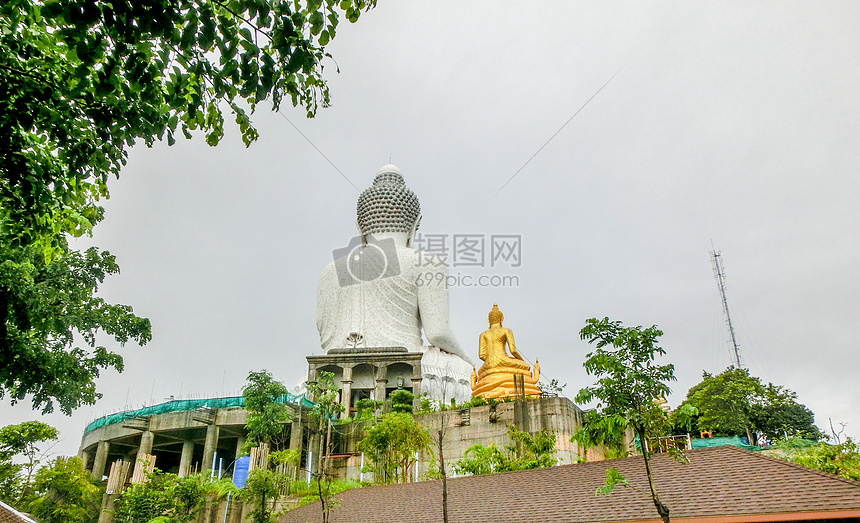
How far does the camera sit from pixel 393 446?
17234mm

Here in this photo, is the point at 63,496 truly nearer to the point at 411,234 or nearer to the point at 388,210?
the point at 388,210

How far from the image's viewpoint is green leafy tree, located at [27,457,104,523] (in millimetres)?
17516

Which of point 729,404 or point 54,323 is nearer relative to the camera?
point 54,323

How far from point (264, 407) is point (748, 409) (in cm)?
2077

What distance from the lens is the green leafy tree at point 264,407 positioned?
61.1 ft

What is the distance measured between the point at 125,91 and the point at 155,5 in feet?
3.24

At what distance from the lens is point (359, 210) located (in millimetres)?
35594

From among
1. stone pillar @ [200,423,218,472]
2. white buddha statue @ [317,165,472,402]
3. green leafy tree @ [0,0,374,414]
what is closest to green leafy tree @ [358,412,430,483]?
stone pillar @ [200,423,218,472]

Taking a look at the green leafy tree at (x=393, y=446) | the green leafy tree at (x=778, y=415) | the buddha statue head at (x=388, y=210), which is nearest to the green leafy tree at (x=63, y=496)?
the green leafy tree at (x=393, y=446)

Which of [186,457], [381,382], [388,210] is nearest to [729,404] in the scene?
[381,382]

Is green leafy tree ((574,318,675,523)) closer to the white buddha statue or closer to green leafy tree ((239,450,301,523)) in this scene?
green leafy tree ((239,450,301,523))

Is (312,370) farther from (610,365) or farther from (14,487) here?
(610,365)

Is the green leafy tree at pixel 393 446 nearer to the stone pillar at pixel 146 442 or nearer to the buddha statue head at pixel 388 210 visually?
the stone pillar at pixel 146 442

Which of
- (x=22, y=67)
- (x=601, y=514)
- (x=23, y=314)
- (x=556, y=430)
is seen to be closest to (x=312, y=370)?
(x=556, y=430)
